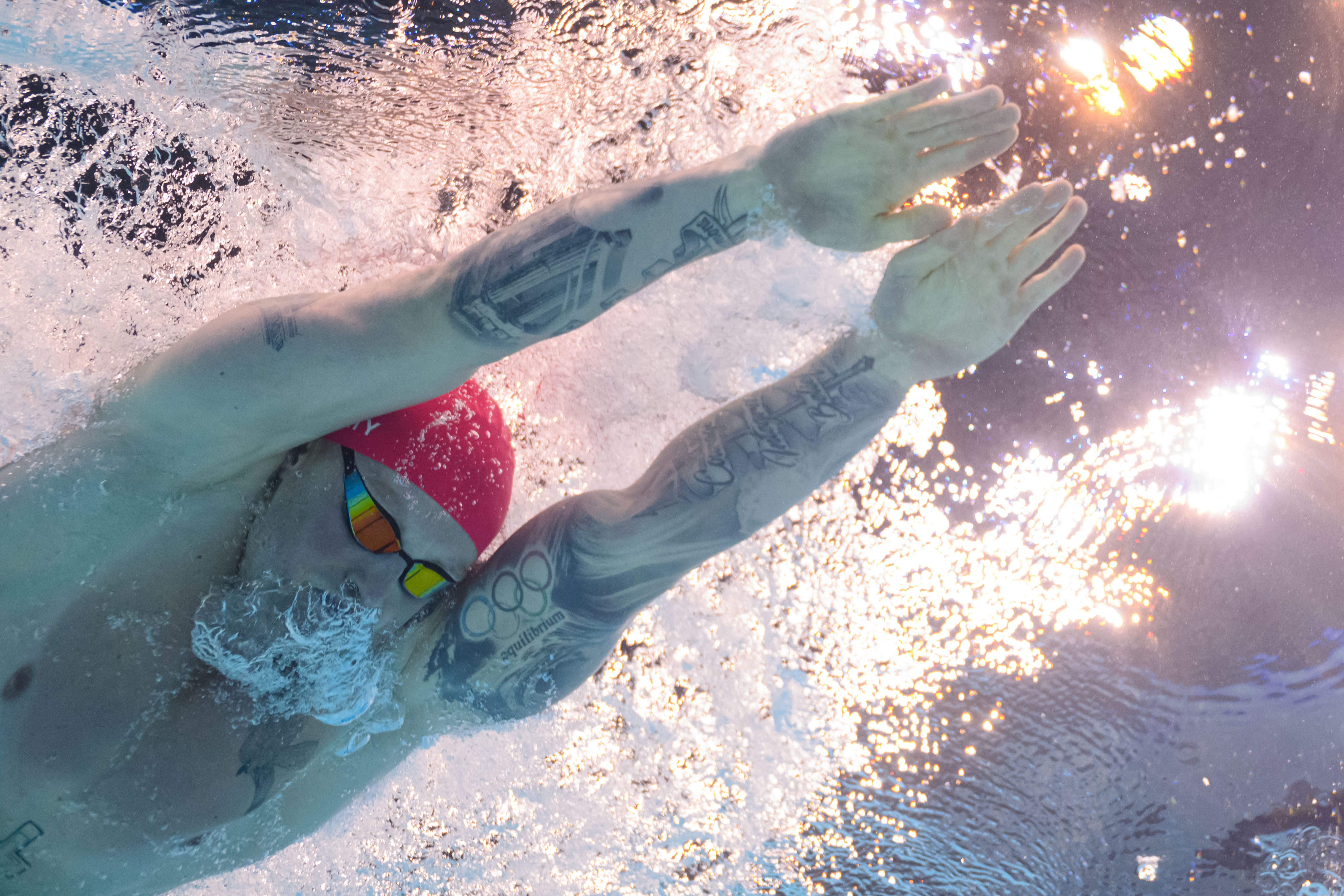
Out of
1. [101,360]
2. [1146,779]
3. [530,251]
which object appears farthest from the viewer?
[1146,779]

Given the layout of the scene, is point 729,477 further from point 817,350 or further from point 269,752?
point 269,752

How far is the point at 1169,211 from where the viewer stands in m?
1.66

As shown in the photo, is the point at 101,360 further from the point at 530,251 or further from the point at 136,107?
the point at 530,251

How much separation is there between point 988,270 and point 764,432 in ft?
1.26

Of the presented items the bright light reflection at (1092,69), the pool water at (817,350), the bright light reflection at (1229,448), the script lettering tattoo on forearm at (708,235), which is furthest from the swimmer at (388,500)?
the bright light reflection at (1229,448)

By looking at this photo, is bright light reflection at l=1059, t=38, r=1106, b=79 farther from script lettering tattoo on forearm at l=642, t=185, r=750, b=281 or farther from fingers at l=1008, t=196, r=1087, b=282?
script lettering tattoo on forearm at l=642, t=185, r=750, b=281

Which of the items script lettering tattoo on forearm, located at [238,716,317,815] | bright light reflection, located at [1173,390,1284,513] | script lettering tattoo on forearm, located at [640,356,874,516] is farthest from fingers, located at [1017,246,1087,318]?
script lettering tattoo on forearm, located at [238,716,317,815]

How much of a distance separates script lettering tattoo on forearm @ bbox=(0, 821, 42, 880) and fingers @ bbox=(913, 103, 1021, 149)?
160cm

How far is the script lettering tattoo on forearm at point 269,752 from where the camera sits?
125 cm

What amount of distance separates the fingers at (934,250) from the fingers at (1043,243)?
67 millimetres

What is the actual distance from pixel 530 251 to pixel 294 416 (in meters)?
0.39

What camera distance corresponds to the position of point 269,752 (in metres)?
1.28

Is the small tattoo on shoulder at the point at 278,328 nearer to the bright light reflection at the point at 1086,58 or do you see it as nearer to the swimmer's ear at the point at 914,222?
the swimmer's ear at the point at 914,222

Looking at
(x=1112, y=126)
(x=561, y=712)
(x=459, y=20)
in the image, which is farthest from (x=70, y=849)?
(x=1112, y=126)
